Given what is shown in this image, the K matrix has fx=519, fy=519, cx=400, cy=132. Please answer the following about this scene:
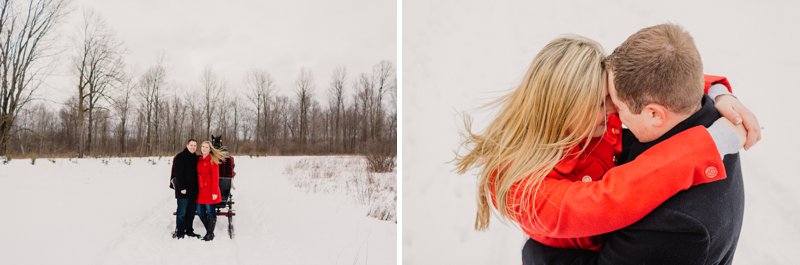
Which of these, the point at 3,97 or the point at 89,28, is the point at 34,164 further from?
the point at 89,28

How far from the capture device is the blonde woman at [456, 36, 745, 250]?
106 centimetres

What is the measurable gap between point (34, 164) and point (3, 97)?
1.05 feet

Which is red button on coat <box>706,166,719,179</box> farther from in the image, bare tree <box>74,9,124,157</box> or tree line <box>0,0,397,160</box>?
bare tree <box>74,9,124,157</box>

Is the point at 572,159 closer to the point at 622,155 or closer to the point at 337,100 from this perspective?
the point at 622,155

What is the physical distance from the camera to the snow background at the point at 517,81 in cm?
290

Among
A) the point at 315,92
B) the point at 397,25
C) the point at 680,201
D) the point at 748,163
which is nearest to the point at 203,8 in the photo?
the point at 315,92

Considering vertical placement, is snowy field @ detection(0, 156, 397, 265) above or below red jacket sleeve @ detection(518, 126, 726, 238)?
below

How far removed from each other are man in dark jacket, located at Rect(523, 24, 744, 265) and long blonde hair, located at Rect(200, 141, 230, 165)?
221 cm

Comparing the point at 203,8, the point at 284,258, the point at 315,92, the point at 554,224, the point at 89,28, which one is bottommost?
the point at 284,258

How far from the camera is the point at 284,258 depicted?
2975mm

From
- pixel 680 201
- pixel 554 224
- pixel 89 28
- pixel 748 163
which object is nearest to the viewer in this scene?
pixel 680 201

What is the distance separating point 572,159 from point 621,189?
0.72ft

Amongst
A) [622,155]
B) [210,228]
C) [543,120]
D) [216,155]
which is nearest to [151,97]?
[216,155]

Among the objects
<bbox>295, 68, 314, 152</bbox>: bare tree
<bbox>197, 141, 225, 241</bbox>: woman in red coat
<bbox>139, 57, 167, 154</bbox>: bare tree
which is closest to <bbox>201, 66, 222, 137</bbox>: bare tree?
<bbox>197, 141, 225, 241</bbox>: woman in red coat
